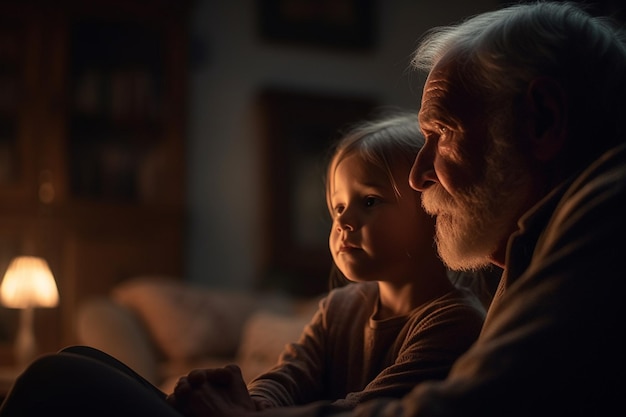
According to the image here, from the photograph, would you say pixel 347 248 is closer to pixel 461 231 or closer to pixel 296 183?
pixel 461 231

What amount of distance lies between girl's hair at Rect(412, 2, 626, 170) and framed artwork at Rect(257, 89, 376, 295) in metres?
3.77

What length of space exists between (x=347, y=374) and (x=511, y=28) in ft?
1.64

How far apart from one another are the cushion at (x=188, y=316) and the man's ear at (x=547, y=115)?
2.75 meters

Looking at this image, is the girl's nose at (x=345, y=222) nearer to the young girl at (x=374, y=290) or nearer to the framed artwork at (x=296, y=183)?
the young girl at (x=374, y=290)

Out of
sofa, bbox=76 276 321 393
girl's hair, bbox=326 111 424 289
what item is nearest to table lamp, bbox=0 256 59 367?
sofa, bbox=76 276 321 393

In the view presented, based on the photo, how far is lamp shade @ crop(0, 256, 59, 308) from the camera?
373cm

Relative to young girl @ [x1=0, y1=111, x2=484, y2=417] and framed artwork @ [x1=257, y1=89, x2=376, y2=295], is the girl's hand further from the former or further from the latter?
framed artwork @ [x1=257, y1=89, x2=376, y2=295]

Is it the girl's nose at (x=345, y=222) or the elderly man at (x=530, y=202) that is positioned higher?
the elderly man at (x=530, y=202)

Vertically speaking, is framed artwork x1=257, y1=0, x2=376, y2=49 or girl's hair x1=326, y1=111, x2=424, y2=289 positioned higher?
girl's hair x1=326, y1=111, x2=424, y2=289

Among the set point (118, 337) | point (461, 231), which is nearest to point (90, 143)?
point (118, 337)

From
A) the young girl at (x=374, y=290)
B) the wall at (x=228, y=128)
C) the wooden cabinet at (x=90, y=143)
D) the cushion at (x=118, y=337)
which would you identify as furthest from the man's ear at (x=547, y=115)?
the wall at (x=228, y=128)

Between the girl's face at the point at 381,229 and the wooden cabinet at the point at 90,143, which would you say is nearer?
the girl's face at the point at 381,229

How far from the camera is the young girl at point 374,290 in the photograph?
116 centimetres

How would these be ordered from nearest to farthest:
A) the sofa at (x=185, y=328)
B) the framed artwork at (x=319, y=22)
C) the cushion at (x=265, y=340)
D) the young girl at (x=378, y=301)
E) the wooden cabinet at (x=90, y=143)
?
the young girl at (x=378, y=301) → the cushion at (x=265, y=340) → the sofa at (x=185, y=328) → the wooden cabinet at (x=90, y=143) → the framed artwork at (x=319, y=22)
